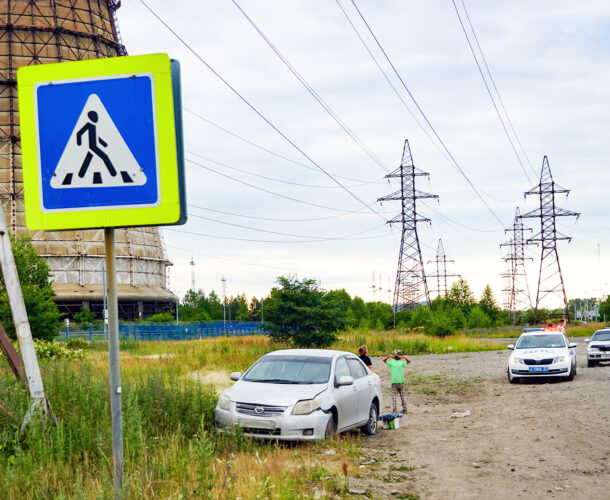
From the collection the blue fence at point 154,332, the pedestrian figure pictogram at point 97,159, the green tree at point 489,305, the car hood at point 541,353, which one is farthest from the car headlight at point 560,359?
the green tree at point 489,305

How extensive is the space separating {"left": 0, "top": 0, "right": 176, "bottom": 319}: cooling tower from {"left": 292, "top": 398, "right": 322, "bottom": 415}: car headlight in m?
69.0

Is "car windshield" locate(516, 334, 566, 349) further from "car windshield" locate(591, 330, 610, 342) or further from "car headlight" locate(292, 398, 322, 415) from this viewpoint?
"car headlight" locate(292, 398, 322, 415)

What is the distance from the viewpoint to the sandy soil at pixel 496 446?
8.67 m

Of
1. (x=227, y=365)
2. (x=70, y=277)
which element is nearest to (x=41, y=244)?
A: (x=70, y=277)

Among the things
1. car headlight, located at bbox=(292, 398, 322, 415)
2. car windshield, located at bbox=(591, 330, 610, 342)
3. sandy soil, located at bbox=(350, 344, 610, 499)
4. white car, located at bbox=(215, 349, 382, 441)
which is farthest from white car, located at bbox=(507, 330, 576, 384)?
car headlight, located at bbox=(292, 398, 322, 415)

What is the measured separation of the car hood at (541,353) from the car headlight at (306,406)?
1351 cm

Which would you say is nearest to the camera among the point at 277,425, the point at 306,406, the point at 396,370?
the point at 277,425

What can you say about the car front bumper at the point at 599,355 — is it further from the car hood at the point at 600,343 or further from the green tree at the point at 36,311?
the green tree at the point at 36,311

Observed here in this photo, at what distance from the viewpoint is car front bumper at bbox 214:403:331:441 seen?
11227 millimetres

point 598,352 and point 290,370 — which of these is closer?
point 290,370

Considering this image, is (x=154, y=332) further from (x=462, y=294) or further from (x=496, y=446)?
(x=496, y=446)

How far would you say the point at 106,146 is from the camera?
387 centimetres

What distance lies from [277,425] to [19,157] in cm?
7508

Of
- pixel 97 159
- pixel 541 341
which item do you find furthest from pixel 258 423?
pixel 541 341
